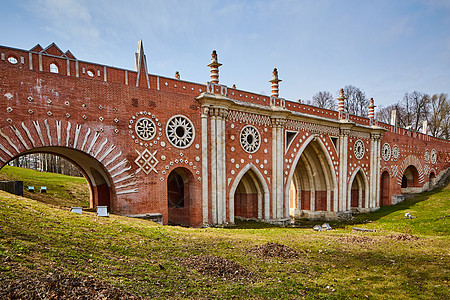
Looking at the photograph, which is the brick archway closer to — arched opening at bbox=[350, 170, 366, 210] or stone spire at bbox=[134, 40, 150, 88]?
stone spire at bbox=[134, 40, 150, 88]

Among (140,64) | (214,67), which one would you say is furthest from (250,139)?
(140,64)

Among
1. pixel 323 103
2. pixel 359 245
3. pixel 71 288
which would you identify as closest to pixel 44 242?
pixel 71 288

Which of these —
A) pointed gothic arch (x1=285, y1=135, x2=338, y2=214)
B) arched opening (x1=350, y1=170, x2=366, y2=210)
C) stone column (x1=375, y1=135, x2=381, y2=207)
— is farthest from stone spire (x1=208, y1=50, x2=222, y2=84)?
stone column (x1=375, y1=135, x2=381, y2=207)

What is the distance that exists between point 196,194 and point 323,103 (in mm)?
39066

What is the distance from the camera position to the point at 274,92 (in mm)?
17828

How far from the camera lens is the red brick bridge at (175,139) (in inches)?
407

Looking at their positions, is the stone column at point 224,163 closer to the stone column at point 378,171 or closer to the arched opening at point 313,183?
the arched opening at point 313,183

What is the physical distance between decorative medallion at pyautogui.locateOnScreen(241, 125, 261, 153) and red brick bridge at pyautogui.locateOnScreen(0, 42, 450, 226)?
0.06 meters

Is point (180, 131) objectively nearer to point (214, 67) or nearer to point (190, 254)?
point (214, 67)

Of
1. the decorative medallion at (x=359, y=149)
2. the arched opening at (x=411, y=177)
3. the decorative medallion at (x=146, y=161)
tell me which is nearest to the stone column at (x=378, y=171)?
the decorative medallion at (x=359, y=149)

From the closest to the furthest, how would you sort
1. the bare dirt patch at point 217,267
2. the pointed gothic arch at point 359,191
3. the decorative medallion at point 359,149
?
the bare dirt patch at point 217,267 → the decorative medallion at point 359,149 → the pointed gothic arch at point 359,191

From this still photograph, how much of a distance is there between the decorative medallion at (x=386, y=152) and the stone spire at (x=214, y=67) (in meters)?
18.0

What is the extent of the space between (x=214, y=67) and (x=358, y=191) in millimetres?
16808

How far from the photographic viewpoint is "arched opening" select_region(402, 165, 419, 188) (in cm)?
3102
